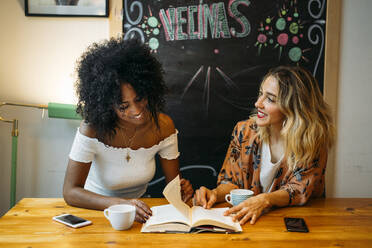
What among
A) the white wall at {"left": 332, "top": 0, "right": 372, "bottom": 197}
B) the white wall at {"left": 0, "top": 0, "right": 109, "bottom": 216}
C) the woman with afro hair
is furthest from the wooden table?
the white wall at {"left": 332, "top": 0, "right": 372, "bottom": 197}

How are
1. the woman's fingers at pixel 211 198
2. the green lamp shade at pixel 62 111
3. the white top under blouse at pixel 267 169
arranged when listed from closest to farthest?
1. the woman's fingers at pixel 211 198
2. the white top under blouse at pixel 267 169
3. the green lamp shade at pixel 62 111

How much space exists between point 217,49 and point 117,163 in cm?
Answer: 108

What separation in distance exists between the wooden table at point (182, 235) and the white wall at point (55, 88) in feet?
3.23

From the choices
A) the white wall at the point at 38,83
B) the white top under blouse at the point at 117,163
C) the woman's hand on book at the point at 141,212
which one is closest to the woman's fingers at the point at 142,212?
the woman's hand on book at the point at 141,212

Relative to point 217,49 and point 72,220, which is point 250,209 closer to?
point 72,220

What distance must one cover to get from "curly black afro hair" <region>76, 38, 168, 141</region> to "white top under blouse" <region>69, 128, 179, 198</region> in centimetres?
8

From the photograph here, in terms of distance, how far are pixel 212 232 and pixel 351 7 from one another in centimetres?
196

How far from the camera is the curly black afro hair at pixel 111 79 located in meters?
1.50

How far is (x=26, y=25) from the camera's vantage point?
89.3 inches

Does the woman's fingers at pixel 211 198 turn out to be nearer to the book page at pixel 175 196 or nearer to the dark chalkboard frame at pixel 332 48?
the book page at pixel 175 196

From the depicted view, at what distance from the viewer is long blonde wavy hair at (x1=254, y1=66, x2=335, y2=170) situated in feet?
5.34

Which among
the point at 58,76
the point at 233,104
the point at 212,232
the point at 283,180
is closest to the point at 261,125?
the point at 283,180

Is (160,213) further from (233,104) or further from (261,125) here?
(233,104)

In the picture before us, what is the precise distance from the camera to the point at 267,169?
5.67ft
